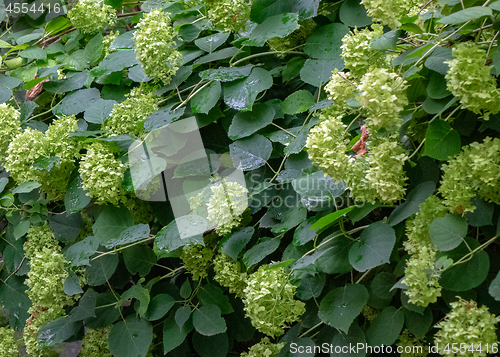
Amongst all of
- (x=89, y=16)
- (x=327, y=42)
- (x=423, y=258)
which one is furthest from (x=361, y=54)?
(x=89, y=16)

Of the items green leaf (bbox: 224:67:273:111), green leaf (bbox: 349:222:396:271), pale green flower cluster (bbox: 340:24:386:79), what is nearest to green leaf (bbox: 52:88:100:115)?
green leaf (bbox: 224:67:273:111)

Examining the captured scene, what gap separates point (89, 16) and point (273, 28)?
858 millimetres

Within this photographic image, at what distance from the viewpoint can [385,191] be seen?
0.68 metres

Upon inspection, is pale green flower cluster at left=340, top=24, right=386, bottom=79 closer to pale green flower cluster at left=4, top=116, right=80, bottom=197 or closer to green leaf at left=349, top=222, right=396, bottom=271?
green leaf at left=349, top=222, right=396, bottom=271

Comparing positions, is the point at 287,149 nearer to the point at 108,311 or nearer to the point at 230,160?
the point at 230,160

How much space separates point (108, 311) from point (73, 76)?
866 mm

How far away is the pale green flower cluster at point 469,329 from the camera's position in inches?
21.9

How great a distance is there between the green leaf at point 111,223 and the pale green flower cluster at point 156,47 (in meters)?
0.41

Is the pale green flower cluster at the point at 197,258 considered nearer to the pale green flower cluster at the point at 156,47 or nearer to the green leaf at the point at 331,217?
the green leaf at the point at 331,217

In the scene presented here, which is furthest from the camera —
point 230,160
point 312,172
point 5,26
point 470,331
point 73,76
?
point 5,26

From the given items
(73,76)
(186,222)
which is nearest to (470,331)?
(186,222)

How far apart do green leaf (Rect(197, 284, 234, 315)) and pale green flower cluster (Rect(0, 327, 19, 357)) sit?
2.73ft

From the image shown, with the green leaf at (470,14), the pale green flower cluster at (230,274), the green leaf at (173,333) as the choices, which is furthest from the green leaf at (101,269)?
the green leaf at (470,14)

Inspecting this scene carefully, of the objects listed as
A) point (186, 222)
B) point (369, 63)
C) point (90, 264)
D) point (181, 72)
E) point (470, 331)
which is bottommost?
point (90, 264)
